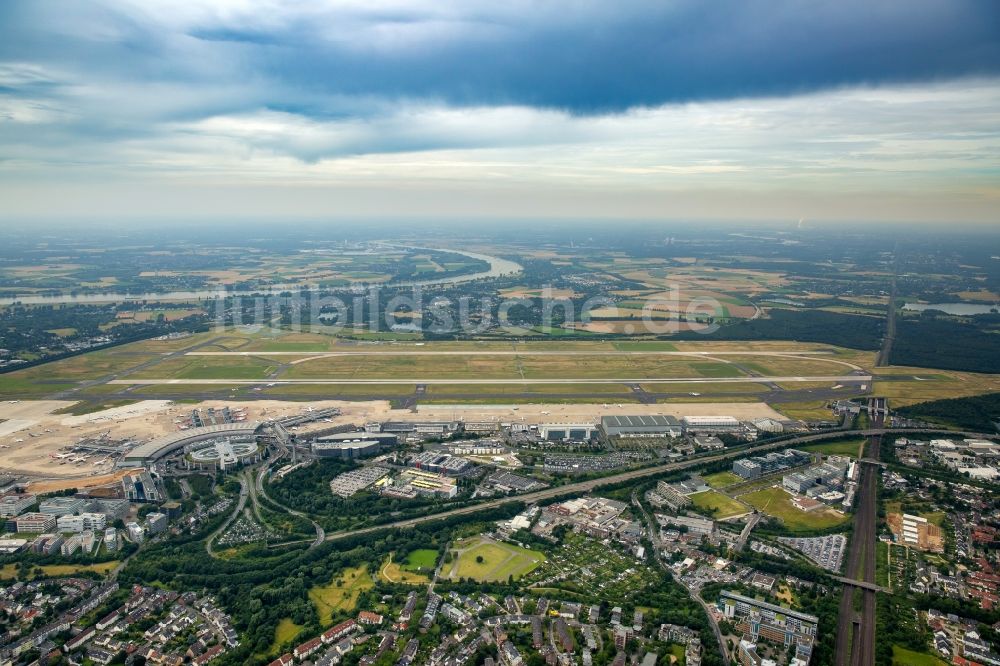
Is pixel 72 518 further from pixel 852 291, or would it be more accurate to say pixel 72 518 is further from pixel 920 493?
pixel 852 291

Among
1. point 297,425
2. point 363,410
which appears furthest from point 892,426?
point 297,425

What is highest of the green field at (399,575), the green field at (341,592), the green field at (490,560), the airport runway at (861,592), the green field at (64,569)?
the airport runway at (861,592)

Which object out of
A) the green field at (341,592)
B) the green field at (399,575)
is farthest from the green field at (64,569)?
the green field at (399,575)

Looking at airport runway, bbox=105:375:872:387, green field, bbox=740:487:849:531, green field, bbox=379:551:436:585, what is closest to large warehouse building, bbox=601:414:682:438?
green field, bbox=740:487:849:531

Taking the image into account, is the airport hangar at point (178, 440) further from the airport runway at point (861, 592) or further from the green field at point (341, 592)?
the airport runway at point (861, 592)

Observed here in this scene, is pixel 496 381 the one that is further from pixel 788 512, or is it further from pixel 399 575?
pixel 399 575

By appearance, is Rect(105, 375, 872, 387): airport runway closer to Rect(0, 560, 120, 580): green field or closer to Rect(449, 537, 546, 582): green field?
Rect(449, 537, 546, 582): green field

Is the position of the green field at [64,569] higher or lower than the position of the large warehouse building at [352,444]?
lower
